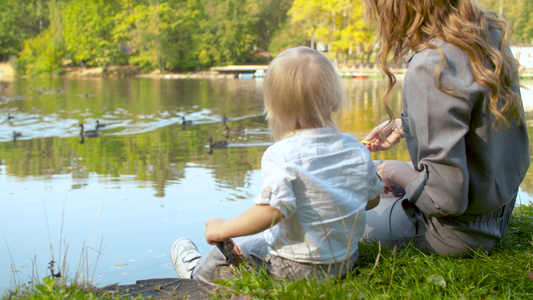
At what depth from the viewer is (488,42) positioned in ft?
6.56

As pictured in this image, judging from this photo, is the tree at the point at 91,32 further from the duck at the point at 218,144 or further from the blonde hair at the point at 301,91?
the blonde hair at the point at 301,91

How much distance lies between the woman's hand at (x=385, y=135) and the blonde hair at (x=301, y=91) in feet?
2.08

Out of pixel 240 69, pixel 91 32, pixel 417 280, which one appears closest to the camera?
pixel 417 280

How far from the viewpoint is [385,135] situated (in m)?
2.66

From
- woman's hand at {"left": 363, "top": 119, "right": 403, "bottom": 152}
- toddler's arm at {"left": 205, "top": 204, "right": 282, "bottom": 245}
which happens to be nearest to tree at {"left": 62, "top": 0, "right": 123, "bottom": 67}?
woman's hand at {"left": 363, "top": 119, "right": 403, "bottom": 152}

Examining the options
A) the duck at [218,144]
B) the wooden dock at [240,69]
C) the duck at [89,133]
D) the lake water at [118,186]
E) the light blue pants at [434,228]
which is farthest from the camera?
the wooden dock at [240,69]

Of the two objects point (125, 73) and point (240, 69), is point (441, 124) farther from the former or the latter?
point (125, 73)

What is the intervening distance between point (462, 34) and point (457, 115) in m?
0.31

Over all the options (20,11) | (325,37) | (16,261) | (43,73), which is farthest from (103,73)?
(16,261)

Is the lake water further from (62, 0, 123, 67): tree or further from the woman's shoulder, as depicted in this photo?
(62, 0, 123, 67): tree

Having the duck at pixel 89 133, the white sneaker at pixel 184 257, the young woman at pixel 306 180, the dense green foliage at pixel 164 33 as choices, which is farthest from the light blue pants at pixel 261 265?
the dense green foliage at pixel 164 33

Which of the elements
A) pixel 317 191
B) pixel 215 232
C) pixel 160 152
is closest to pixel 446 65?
pixel 317 191

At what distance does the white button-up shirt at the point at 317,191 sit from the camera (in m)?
1.92

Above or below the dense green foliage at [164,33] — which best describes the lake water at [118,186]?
below
